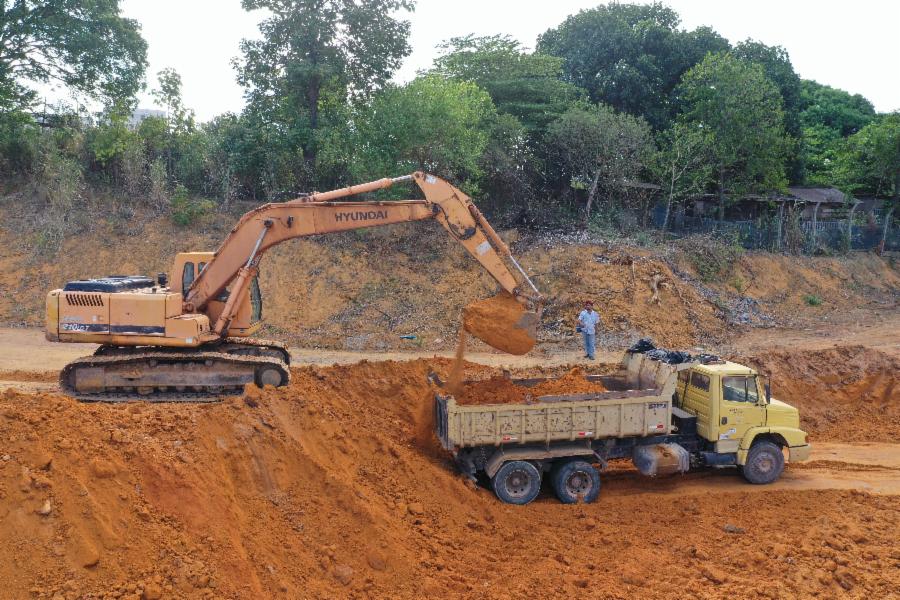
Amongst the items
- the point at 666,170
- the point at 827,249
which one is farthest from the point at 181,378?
the point at 827,249

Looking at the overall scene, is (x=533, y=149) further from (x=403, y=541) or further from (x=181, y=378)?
(x=403, y=541)

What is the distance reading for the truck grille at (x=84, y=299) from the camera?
11.3 metres

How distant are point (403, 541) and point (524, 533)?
1779mm

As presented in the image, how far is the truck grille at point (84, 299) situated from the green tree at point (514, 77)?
18128 mm

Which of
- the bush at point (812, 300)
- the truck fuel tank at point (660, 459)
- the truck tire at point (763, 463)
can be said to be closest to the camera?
the truck fuel tank at point (660, 459)

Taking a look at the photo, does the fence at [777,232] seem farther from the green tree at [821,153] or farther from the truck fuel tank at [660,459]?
the truck fuel tank at [660,459]

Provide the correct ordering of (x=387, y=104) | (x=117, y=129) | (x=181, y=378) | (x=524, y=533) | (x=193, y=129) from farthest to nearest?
(x=193, y=129)
(x=117, y=129)
(x=387, y=104)
(x=181, y=378)
(x=524, y=533)

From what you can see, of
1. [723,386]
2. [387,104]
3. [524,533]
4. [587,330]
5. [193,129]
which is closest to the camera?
[524,533]

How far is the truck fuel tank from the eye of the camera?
1033cm

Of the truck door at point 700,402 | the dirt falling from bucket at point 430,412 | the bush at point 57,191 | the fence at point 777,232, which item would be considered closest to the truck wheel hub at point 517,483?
the dirt falling from bucket at point 430,412

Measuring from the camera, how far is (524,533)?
354 inches

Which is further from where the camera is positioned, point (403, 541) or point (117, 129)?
point (117, 129)

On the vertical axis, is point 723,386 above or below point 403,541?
above

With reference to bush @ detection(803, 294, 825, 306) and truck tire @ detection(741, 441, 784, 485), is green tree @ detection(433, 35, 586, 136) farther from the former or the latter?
truck tire @ detection(741, 441, 784, 485)
